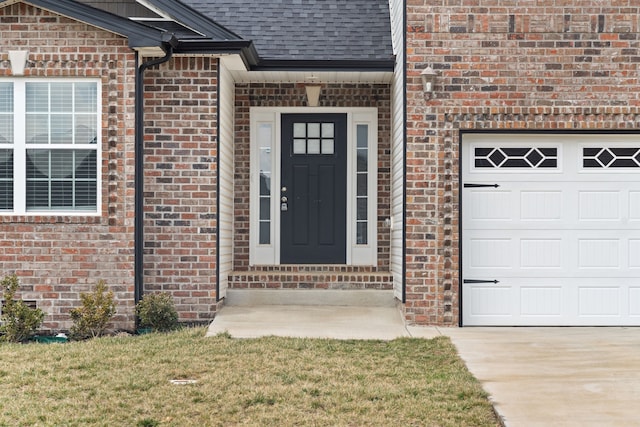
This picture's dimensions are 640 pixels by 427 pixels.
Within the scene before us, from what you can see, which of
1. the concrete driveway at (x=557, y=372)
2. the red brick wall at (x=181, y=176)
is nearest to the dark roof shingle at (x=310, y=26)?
the red brick wall at (x=181, y=176)

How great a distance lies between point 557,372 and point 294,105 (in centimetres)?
584

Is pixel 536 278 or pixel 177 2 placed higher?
pixel 177 2

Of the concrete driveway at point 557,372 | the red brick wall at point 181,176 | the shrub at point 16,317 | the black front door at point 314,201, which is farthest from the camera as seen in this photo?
the black front door at point 314,201

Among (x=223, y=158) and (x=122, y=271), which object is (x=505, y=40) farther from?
(x=122, y=271)

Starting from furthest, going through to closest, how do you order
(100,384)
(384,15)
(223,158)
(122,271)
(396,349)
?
(384,15), (223,158), (122,271), (396,349), (100,384)

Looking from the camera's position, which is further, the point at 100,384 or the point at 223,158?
the point at 223,158

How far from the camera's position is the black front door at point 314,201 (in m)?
11.8

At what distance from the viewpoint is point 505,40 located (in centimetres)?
1000

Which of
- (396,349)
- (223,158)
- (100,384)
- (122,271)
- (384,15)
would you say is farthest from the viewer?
(384,15)

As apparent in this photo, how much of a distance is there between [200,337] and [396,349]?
6.95 feet

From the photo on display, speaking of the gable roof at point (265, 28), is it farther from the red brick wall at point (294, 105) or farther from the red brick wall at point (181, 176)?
the red brick wall at point (294, 105)

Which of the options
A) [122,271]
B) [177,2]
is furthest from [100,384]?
[177,2]

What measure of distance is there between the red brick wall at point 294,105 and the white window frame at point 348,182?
71 millimetres

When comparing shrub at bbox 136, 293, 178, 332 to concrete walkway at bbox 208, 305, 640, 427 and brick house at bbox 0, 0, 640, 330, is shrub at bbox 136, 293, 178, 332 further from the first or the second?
concrete walkway at bbox 208, 305, 640, 427
